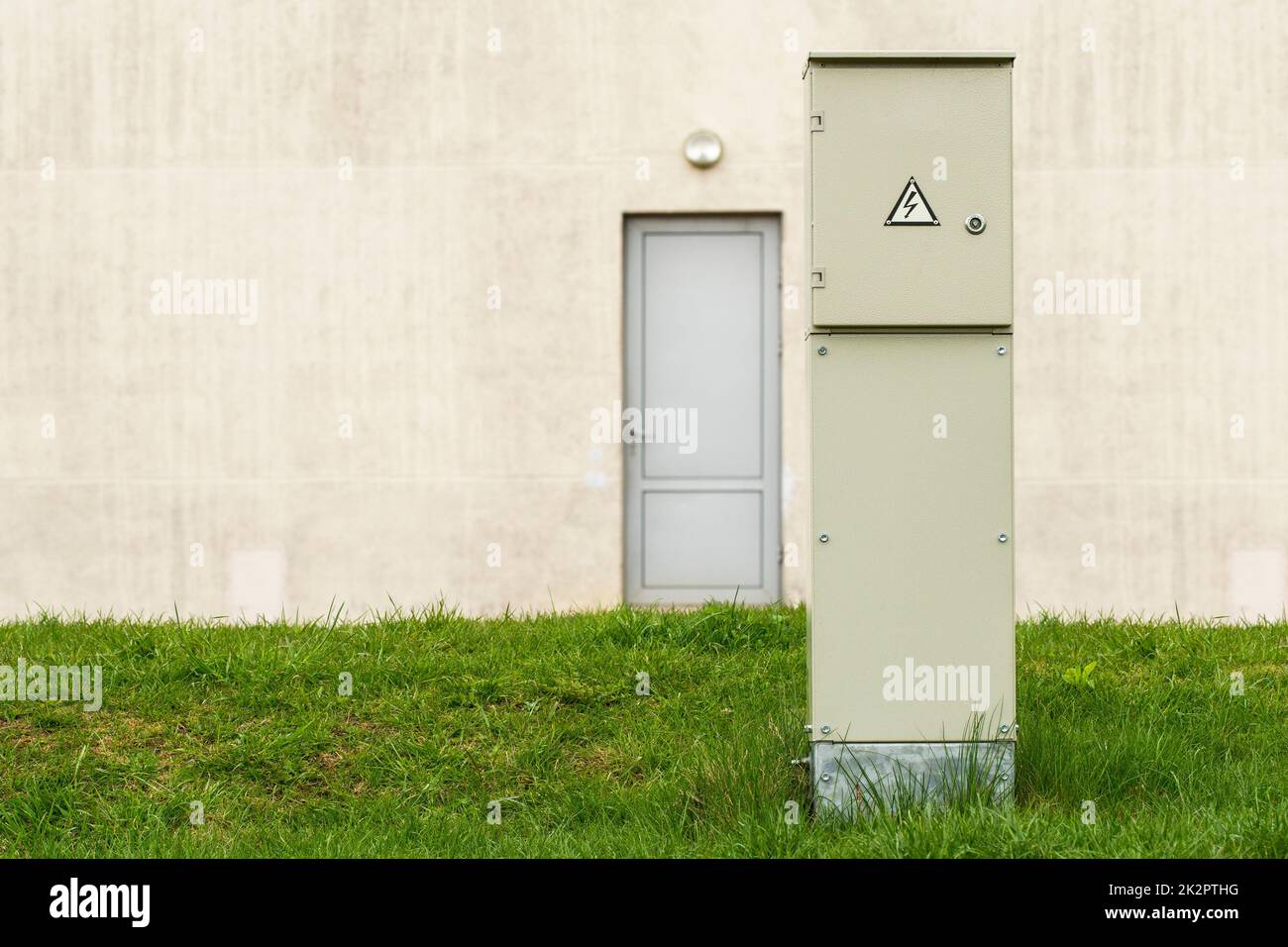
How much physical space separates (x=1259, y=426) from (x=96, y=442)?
7.95 m

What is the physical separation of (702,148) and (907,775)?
5.18m

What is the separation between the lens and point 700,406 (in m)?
8.09

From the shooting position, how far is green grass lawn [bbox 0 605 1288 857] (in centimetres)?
397

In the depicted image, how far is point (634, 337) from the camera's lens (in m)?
8.12

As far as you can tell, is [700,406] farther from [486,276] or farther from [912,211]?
[912,211]

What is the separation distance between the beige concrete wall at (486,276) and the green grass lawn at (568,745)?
4.02 ft

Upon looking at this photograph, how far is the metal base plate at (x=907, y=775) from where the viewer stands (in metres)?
3.90

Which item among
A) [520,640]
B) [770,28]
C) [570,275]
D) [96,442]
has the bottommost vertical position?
[520,640]

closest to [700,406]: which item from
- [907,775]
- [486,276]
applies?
[486,276]

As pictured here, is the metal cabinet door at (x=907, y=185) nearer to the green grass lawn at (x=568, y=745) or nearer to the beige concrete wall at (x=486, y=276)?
the green grass lawn at (x=568, y=745)
